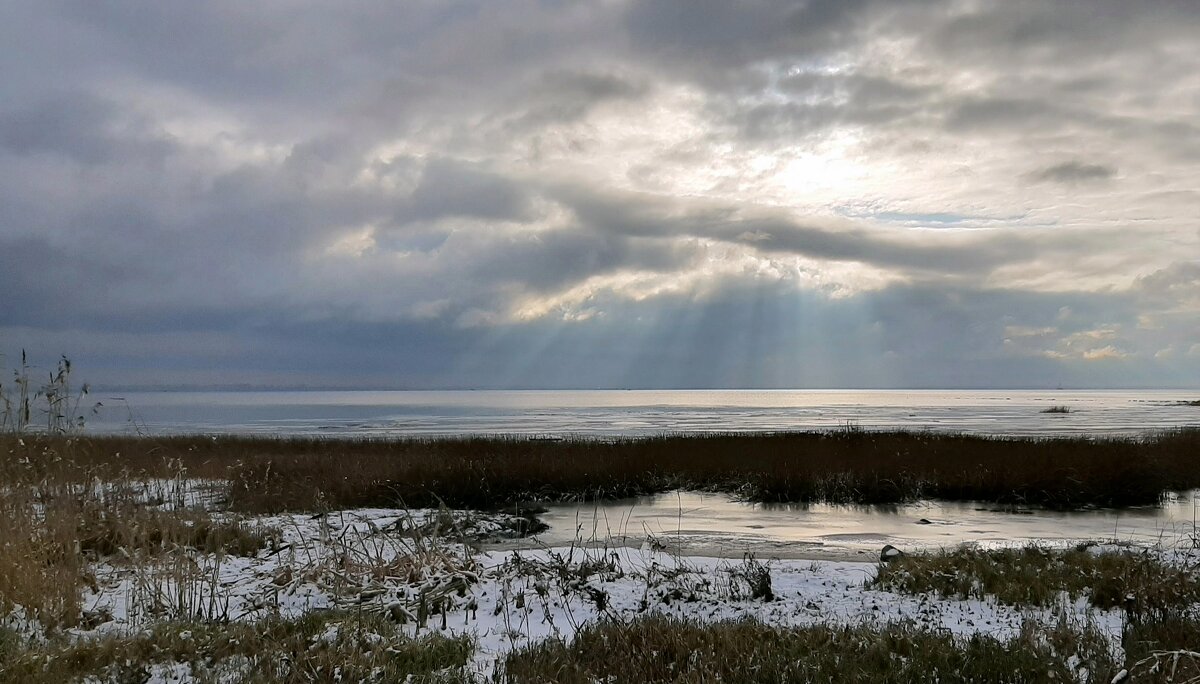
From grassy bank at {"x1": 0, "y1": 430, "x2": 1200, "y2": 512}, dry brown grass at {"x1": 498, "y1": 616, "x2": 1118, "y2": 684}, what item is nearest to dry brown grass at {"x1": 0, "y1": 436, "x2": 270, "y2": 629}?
dry brown grass at {"x1": 498, "y1": 616, "x2": 1118, "y2": 684}

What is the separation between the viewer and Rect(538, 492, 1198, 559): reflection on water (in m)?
12.4

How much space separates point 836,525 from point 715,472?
6.57m

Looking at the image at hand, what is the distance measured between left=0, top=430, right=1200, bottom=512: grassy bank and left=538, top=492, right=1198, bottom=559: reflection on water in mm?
973

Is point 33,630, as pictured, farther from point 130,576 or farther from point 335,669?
point 335,669

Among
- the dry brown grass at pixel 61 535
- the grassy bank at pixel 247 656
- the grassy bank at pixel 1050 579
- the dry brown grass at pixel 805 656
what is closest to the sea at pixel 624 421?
the dry brown grass at pixel 61 535

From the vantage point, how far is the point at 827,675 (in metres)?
4.87

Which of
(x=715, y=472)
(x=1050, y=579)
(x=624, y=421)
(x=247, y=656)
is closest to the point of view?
(x=247, y=656)

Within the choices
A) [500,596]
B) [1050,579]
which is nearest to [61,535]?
[500,596]

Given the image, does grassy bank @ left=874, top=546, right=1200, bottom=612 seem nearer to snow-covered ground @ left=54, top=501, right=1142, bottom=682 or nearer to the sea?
snow-covered ground @ left=54, top=501, right=1142, bottom=682

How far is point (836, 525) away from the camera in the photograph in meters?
15.0

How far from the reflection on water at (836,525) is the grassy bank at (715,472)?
973 millimetres

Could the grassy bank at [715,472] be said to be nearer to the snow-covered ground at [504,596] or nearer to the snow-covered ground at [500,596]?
the snow-covered ground at [500,596]

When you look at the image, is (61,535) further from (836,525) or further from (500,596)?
(836,525)

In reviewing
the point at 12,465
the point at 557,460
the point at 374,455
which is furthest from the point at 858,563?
the point at 374,455
